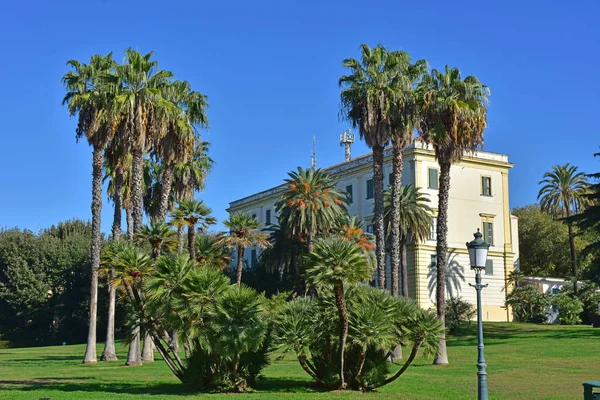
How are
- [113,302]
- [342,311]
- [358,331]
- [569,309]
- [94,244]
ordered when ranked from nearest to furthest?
1. [342,311]
2. [358,331]
3. [94,244]
4. [113,302]
5. [569,309]

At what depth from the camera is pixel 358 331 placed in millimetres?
23906

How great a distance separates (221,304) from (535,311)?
43.6 metres

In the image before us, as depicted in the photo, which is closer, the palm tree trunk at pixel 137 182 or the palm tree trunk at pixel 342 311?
the palm tree trunk at pixel 342 311

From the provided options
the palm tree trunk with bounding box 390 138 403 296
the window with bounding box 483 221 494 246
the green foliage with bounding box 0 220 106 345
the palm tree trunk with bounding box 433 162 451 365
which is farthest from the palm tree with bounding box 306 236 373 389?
the green foliage with bounding box 0 220 106 345

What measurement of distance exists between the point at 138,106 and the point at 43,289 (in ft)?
145

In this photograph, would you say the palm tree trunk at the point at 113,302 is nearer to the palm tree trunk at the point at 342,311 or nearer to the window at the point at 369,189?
the palm tree trunk at the point at 342,311

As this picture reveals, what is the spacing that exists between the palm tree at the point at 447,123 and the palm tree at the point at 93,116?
16931 millimetres

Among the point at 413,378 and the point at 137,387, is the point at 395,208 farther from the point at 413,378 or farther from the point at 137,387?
the point at 137,387

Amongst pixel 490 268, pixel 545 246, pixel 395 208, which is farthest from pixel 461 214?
pixel 395 208

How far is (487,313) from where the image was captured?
64.2 metres

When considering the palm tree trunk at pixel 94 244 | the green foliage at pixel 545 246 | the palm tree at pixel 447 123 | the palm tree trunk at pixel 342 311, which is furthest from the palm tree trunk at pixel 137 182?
the green foliage at pixel 545 246

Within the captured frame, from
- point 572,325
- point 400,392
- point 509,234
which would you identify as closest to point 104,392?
point 400,392

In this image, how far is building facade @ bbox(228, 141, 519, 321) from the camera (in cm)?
6212

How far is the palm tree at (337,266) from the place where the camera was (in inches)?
885
